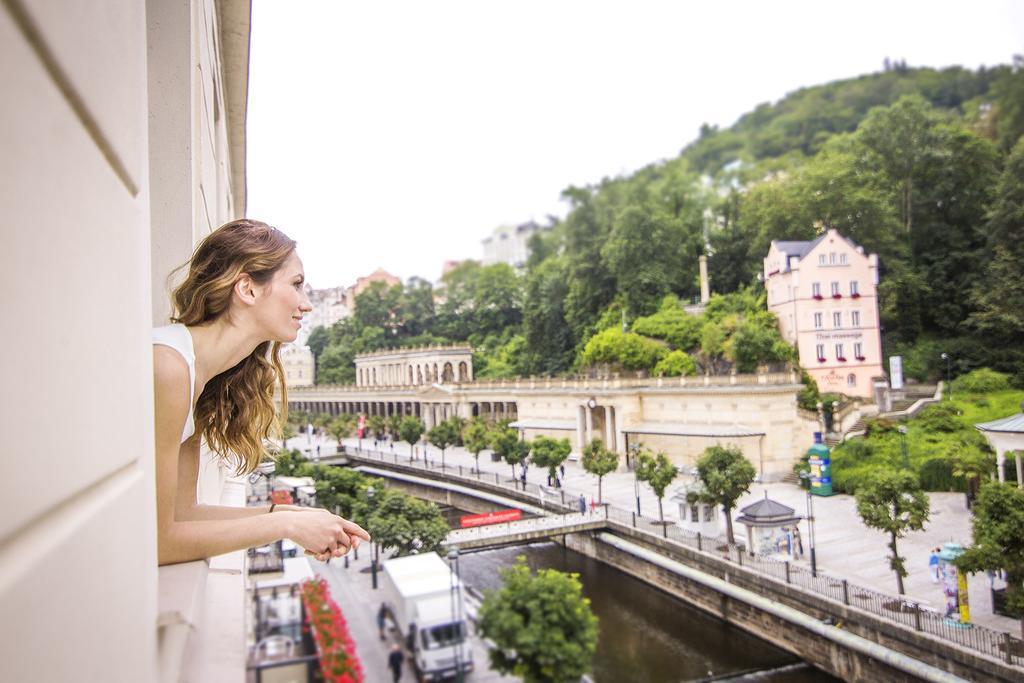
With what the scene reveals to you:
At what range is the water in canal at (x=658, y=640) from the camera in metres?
15.2

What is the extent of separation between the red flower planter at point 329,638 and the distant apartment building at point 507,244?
3455 inches

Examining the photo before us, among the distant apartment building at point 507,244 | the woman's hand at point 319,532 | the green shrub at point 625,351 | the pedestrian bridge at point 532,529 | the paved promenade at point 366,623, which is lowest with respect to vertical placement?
Result: the paved promenade at point 366,623

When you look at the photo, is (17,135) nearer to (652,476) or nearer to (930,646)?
(930,646)

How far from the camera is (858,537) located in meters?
19.4

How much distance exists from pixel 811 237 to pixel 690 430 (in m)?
14.0

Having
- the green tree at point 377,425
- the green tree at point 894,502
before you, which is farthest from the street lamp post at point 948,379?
the green tree at point 377,425

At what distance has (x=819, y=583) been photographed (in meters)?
15.5

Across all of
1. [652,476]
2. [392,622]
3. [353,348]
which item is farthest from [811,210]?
[353,348]

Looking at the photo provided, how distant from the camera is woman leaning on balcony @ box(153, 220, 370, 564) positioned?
5.25ft

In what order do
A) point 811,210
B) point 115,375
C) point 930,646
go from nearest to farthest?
point 115,375 < point 930,646 < point 811,210

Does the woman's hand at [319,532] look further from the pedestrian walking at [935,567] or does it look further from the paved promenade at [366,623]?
the pedestrian walking at [935,567]

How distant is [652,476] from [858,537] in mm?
5887

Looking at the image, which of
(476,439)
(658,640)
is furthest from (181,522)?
(476,439)

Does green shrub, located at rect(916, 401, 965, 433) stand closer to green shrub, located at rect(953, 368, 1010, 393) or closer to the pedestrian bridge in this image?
green shrub, located at rect(953, 368, 1010, 393)
